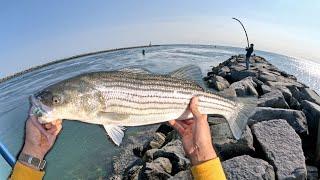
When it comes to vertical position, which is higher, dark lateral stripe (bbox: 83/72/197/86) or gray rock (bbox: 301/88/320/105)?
dark lateral stripe (bbox: 83/72/197/86)

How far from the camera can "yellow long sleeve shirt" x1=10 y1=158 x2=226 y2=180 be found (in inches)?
147

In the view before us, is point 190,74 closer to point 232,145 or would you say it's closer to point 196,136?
point 196,136

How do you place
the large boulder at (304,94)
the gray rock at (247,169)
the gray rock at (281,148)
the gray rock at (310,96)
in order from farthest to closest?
the large boulder at (304,94)
the gray rock at (310,96)
the gray rock at (281,148)
the gray rock at (247,169)

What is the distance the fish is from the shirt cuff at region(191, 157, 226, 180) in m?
0.68

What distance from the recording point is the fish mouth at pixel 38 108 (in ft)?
11.7

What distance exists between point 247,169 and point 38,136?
5169mm

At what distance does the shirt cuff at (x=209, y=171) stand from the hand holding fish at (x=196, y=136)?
0.06 m

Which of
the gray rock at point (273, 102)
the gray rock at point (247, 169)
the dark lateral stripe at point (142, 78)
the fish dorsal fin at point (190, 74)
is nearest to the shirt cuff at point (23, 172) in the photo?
the dark lateral stripe at point (142, 78)

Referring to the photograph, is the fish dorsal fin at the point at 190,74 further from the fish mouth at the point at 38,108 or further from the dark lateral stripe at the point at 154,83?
the fish mouth at the point at 38,108

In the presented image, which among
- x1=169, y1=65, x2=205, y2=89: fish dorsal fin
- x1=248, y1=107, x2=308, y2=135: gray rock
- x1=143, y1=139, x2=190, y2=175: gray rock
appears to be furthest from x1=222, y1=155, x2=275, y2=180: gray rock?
x1=169, y1=65, x2=205, y2=89: fish dorsal fin

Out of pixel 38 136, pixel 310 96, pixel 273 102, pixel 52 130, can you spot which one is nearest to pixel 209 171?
pixel 52 130

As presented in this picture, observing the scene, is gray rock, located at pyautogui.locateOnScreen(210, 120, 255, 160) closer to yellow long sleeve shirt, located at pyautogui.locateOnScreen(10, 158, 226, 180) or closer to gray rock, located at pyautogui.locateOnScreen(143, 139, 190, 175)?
gray rock, located at pyautogui.locateOnScreen(143, 139, 190, 175)

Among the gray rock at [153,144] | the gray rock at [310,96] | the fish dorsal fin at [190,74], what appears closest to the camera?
the fish dorsal fin at [190,74]

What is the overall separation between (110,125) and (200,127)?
0.94 metres
